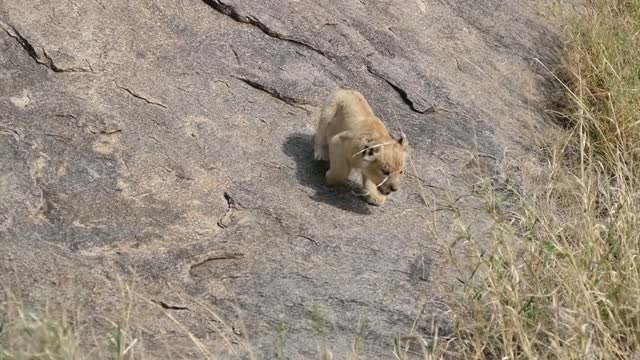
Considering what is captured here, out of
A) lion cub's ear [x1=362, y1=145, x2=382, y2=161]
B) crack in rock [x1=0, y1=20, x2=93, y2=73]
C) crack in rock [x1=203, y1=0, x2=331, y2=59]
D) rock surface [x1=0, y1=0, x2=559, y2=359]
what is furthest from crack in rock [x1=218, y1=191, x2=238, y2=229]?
crack in rock [x1=203, y1=0, x2=331, y2=59]

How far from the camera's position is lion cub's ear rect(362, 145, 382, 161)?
21.5 ft

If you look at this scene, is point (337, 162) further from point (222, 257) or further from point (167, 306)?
point (167, 306)

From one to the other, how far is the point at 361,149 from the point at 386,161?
0.57ft

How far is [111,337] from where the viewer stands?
452 cm

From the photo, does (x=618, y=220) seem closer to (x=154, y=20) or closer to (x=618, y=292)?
(x=618, y=292)

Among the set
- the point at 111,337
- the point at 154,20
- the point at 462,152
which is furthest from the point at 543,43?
the point at 111,337

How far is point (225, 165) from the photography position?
645cm

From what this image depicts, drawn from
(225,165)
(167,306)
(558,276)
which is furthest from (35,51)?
(558,276)

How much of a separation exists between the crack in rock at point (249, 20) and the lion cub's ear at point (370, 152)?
119cm

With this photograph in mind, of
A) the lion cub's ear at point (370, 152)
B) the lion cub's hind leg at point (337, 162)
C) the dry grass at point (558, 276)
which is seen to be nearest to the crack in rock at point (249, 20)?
the lion cub's hind leg at point (337, 162)

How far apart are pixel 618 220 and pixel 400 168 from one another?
5.05 ft

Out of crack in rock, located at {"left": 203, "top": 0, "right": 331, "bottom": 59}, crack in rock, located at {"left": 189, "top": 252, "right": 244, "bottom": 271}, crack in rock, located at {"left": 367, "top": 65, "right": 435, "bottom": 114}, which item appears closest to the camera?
crack in rock, located at {"left": 189, "top": 252, "right": 244, "bottom": 271}

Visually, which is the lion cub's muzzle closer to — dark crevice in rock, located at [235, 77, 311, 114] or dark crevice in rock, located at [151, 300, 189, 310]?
dark crevice in rock, located at [235, 77, 311, 114]

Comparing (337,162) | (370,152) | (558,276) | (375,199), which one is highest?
(558,276)
